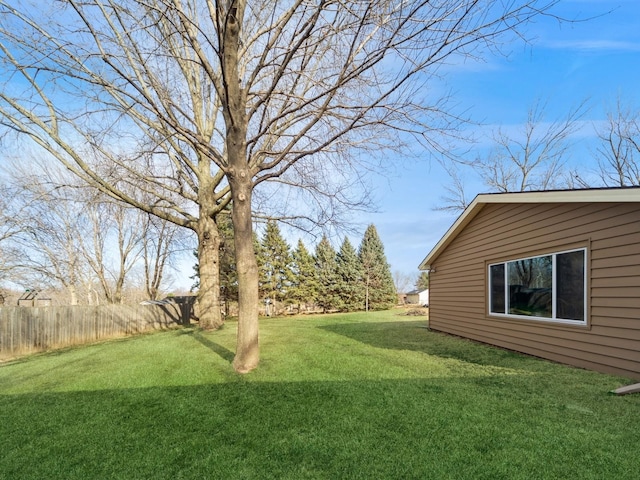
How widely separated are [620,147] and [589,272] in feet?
51.3

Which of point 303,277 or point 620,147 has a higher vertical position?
point 620,147

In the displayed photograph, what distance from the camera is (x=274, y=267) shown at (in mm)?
25094

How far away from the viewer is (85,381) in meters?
4.97

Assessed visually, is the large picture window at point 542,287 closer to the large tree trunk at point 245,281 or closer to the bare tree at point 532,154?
the large tree trunk at point 245,281

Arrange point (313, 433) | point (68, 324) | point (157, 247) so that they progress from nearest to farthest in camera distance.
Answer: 1. point (313, 433)
2. point (68, 324)
3. point (157, 247)

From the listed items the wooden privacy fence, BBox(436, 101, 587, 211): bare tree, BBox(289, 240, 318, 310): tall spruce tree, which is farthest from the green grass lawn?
BBox(289, 240, 318, 310): tall spruce tree

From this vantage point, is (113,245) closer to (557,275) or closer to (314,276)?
(314,276)

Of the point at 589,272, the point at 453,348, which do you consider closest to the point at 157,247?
the point at 453,348

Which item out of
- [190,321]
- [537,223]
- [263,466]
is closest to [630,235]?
[537,223]

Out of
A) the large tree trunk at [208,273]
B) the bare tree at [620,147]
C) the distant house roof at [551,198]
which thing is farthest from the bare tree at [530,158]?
the large tree trunk at [208,273]

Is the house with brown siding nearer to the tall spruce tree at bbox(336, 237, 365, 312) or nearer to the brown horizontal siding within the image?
the brown horizontal siding

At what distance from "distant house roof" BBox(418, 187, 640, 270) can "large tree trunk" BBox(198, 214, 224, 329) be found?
683cm

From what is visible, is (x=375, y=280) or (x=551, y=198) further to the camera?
(x=375, y=280)

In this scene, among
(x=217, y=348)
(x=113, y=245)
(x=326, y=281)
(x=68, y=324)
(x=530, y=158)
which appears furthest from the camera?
(x=326, y=281)
